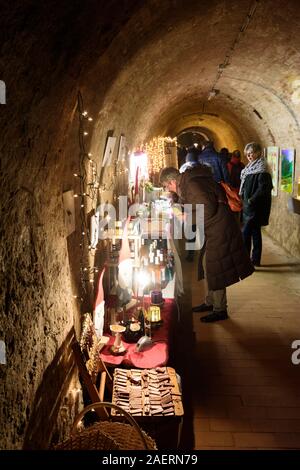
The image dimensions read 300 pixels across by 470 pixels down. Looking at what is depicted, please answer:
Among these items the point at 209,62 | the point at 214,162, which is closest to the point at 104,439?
the point at 209,62

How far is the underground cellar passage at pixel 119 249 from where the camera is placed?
7.06 ft

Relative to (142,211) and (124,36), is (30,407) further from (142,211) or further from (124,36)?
(142,211)

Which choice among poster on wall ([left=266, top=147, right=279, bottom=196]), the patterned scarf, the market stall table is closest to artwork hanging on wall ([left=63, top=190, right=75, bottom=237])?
the market stall table

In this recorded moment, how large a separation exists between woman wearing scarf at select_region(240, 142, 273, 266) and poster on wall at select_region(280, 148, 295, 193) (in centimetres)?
126

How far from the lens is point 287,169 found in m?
9.73

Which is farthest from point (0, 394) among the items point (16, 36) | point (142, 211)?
point (142, 211)

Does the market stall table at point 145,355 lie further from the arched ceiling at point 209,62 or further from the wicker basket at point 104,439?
the arched ceiling at point 209,62

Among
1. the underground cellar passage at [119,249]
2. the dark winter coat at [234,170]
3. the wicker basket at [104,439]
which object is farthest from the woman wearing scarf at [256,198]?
the wicker basket at [104,439]

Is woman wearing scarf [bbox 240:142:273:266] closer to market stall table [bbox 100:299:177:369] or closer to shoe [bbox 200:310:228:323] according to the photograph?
shoe [bbox 200:310:228:323]

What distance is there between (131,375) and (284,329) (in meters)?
2.99

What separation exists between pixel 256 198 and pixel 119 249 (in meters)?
4.45

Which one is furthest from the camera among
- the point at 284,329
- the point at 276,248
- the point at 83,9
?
the point at 276,248
